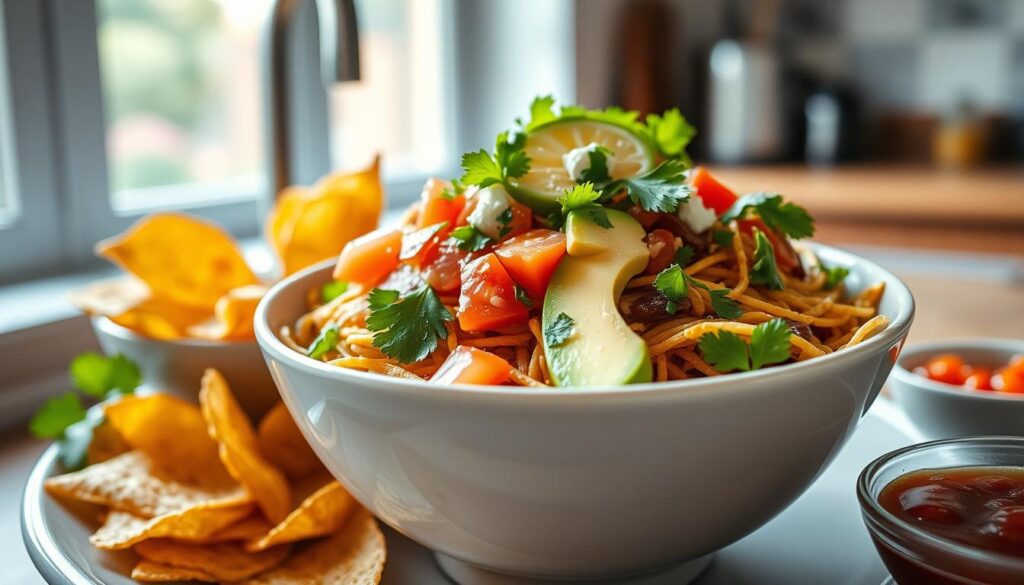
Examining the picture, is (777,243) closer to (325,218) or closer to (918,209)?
(325,218)

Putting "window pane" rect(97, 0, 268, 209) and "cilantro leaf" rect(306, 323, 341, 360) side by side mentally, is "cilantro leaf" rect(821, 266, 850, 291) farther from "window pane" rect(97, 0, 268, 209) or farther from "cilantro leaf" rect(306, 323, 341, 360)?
"window pane" rect(97, 0, 268, 209)

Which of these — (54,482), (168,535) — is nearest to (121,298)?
(54,482)

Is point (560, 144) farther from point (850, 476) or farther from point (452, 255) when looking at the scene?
point (850, 476)

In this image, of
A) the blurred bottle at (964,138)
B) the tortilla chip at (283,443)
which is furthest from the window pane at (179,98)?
the blurred bottle at (964,138)

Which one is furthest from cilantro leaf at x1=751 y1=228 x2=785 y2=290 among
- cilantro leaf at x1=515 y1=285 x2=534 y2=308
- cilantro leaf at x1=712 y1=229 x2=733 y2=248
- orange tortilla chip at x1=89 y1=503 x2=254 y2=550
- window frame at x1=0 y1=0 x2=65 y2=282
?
window frame at x1=0 y1=0 x2=65 y2=282

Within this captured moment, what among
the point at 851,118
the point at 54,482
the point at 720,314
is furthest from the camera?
the point at 851,118

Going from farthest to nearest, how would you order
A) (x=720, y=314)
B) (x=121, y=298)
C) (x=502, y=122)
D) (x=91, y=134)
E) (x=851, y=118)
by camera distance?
(x=851, y=118), (x=502, y=122), (x=91, y=134), (x=121, y=298), (x=720, y=314)

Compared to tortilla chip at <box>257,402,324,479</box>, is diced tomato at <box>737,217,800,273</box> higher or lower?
higher
